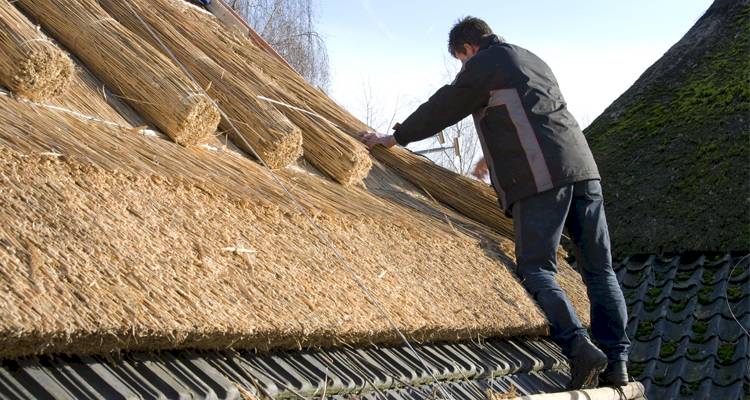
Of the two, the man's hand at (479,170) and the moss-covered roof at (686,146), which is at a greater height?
the moss-covered roof at (686,146)

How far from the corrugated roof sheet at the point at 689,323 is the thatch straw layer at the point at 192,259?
1.74 m

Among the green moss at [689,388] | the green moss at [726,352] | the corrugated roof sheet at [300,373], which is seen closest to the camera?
the corrugated roof sheet at [300,373]

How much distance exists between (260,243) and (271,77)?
1.57 m

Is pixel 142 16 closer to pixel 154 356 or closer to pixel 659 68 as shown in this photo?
pixel 154 356

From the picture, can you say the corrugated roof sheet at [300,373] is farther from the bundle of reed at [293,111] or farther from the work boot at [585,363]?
the bundle of reed at [293,111]

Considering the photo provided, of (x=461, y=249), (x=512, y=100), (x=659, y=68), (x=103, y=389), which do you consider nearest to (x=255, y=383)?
(x=103, y=389)

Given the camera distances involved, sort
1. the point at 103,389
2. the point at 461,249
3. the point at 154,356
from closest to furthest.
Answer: the point at 103,389 → the point at 154,356 → the point at 461,249

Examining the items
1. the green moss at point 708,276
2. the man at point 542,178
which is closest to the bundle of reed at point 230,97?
the man at point 542,178

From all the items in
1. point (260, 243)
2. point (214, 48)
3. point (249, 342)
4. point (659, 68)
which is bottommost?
point (249, 342)

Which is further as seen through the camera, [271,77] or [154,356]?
[271,77]

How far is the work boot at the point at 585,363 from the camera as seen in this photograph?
11.7 feet

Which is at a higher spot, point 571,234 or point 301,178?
point 571,234

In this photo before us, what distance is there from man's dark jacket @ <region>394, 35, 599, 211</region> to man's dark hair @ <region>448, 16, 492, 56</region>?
0.13m

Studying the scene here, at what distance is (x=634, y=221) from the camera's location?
6.38m
